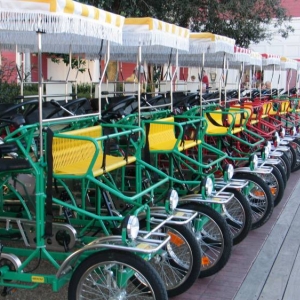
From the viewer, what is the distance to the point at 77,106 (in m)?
6.41

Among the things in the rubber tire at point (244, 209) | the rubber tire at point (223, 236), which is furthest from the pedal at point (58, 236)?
the rubber tire at point (244, 209)

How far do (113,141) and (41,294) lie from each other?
1995 millimetres

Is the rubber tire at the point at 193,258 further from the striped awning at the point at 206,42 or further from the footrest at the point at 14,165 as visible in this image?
the striped awning at the point at 206,42

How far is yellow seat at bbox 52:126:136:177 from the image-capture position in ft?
13.4

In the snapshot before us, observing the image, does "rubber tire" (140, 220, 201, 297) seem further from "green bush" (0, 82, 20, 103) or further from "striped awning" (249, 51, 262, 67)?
"striped awning" (249, 51, 262, 67)

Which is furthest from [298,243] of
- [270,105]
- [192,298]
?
[270,105]

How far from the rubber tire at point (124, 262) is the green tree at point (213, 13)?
8.83 metres

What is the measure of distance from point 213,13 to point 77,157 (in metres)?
10.7

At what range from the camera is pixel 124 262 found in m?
3.57

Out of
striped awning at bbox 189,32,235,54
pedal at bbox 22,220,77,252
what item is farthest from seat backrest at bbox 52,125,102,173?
striped awning at bbox 189,32,235,54

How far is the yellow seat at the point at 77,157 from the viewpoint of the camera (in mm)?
4094

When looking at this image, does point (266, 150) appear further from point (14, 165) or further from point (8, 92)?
point (8, 92)

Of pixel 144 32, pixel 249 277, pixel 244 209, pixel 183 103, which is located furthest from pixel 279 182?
pixel 144 32

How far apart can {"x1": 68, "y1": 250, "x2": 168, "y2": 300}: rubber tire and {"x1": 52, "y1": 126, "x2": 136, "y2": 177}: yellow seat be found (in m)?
0.69
